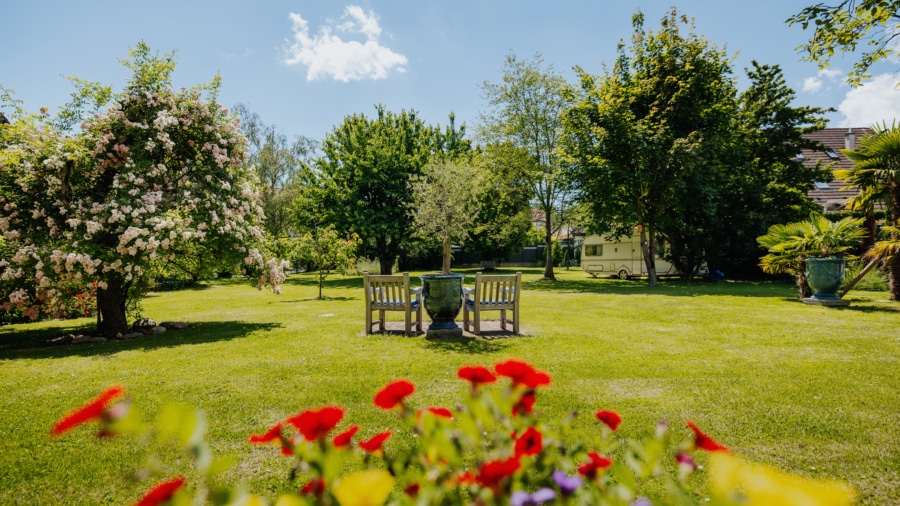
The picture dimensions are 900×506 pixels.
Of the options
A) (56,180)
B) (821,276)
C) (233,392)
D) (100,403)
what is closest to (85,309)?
(56,180)

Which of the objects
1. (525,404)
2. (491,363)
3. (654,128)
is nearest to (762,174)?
(654,128)

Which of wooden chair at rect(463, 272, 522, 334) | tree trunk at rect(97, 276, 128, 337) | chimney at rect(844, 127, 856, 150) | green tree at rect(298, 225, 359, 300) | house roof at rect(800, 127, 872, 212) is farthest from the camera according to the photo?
chimney at rect(844, 127, 856, 150)

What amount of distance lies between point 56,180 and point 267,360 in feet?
17.0

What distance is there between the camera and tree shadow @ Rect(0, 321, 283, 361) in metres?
6.42

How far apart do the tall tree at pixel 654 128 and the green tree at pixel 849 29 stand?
452 inches

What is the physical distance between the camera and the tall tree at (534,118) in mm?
22312

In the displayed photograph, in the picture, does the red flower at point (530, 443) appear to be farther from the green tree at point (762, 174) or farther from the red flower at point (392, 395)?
the green tree at point (762, 174)

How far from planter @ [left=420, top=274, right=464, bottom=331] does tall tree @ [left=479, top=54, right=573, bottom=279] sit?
50.3 ft

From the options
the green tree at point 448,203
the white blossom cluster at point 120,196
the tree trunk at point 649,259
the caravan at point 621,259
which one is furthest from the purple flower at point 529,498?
the caravan at point 621,259

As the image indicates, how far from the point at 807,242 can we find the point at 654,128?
865 cm

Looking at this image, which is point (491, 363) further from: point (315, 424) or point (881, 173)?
point (881, 173)

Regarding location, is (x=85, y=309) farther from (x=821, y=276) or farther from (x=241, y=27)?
(x=821, y=276)

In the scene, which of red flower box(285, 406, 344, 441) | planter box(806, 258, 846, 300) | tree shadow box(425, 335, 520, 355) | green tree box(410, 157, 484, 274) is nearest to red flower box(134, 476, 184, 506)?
red flower box(285, 406, 344, 441)

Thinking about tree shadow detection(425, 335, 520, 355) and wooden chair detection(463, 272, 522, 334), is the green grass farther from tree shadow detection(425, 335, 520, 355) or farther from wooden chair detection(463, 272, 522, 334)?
wooden chair detection(463, 272, 522, 334)
